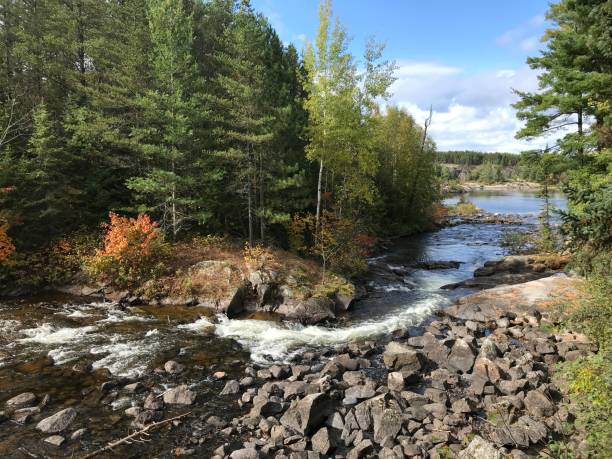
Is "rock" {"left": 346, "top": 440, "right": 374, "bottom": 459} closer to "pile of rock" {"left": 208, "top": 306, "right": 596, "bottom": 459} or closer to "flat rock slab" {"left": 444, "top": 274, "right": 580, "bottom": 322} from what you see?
"pile of rock" {"left": 208, "top": 306, "right": 596, "bottom": 459}

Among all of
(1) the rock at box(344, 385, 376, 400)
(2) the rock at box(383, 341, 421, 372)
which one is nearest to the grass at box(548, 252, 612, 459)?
(2) the rock at box(383, 341, 421, 372)

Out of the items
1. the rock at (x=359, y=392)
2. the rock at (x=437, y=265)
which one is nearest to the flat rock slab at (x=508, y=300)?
the rock at (x=437, y=265)

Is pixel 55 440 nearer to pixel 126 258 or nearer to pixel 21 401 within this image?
pixel 21 401

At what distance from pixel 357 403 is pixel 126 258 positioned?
1482 centimetres

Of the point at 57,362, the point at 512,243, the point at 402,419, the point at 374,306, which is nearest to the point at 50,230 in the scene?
the point at 57,362

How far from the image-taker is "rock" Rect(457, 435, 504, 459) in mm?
7699

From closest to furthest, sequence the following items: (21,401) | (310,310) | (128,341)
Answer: (21,401)
(128,341)
(310,310)

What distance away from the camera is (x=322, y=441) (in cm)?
873

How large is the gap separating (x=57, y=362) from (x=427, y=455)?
1175cm

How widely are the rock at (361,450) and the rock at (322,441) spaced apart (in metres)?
0.47

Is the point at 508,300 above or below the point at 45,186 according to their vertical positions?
below

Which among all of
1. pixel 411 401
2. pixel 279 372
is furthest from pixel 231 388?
pixel 411 401

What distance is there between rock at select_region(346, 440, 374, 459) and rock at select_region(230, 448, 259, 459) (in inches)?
81.0

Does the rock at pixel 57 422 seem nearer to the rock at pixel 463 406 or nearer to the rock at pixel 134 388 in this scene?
the rock at pixel 134 388
